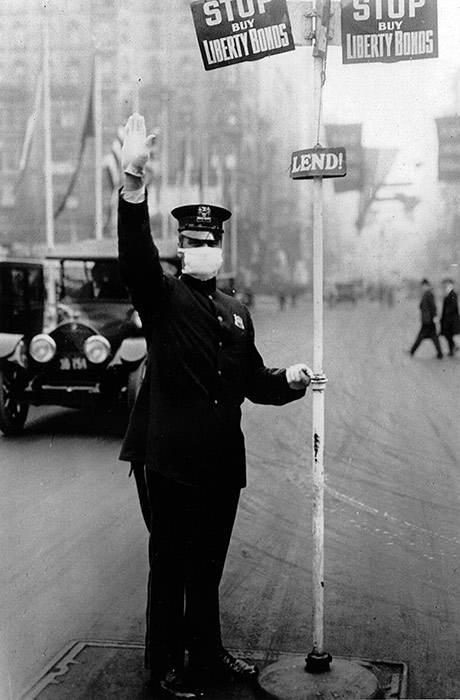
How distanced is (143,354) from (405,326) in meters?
2.57

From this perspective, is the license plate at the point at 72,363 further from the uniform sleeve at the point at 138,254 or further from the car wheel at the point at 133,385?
the uniform sleeve at the point at 138,254

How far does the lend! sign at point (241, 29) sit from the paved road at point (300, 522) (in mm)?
912

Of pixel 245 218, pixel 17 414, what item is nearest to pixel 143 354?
pixel 17 414

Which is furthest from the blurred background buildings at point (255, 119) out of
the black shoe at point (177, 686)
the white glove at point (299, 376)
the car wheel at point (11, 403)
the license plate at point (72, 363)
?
the license plate at point (72, 363)

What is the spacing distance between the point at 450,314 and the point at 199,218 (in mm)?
1028

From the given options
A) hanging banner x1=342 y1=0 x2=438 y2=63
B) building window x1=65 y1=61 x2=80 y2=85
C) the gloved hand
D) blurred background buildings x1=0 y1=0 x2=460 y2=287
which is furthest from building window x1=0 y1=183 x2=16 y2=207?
hanging banner x1=342 y1=0 x2=438 y2=63

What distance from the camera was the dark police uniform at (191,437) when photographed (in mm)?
3129

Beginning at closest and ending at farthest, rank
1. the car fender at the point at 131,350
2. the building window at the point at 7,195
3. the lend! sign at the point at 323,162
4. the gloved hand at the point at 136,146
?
the gloved hand at the point at 136,146 < the lend! sign at the point at 323,162 < the building window at the point at 7,195 < the car fender at the point at 131,350

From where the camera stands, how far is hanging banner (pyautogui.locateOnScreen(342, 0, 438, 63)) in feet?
10.3

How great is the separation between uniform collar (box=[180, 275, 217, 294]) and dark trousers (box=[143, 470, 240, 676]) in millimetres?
615

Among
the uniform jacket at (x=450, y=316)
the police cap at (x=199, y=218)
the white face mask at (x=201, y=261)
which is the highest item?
the police cap at (x=199, y=218)

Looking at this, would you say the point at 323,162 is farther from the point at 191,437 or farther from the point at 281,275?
the point at 191,437

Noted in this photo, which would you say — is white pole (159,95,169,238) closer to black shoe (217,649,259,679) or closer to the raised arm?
the raised arm

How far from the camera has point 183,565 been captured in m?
3.24
